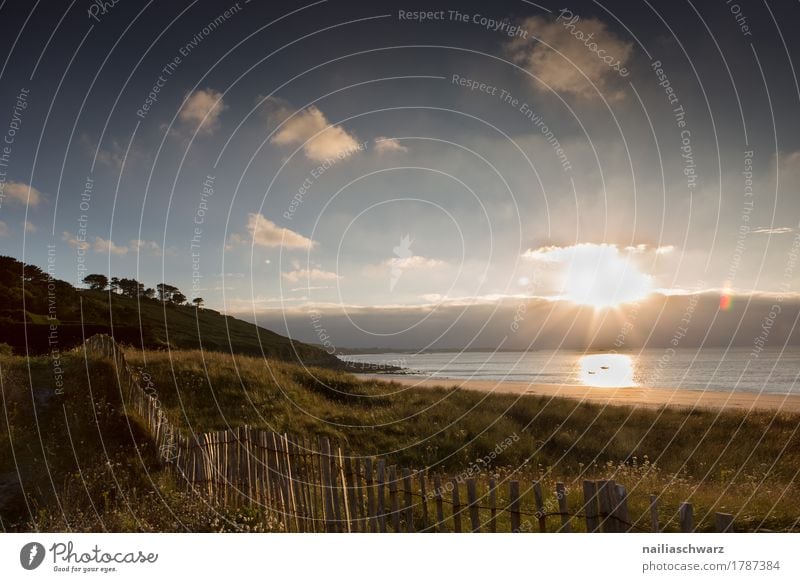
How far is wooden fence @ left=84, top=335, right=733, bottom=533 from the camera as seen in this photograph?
710 centimetres

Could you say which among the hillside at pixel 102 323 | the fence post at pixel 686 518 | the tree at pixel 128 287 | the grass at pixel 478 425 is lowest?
the grass at pixel 478 425

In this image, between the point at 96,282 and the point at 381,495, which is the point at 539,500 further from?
the point at 96,282

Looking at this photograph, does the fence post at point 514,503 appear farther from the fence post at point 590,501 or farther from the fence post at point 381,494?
the fence post at point 381,494

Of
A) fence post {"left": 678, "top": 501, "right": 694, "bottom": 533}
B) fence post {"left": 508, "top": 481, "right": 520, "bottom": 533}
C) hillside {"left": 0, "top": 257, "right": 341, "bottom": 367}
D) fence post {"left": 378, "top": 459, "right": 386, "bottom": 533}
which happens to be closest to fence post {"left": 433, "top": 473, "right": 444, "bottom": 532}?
fence post {"left": 378, "top": 459, "right": 386, "bottom": 533}

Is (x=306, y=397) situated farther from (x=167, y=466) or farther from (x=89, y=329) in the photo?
(x=89, y=329)

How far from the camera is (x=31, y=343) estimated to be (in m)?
24.5

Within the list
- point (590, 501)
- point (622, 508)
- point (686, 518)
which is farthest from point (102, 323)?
point (686, 518)

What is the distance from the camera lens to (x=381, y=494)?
7758mm

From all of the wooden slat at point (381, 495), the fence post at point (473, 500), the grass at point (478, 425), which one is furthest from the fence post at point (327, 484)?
the grass at point (478, 425)

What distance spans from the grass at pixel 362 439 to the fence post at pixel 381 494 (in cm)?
208

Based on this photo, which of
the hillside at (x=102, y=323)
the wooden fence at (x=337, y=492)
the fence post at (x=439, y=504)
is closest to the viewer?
the wooden fence at (x=337, y=492)
